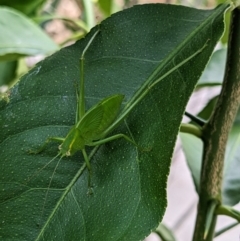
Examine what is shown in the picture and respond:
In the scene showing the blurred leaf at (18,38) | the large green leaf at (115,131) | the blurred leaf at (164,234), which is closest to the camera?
the large green leaf at (115,131)

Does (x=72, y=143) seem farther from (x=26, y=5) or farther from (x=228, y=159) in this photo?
(x=26, y=5)

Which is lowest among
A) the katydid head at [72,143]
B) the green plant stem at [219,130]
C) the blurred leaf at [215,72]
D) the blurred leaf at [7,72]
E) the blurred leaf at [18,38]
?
the green plant stem at [219,130]

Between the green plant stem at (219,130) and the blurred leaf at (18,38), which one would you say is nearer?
the green plant stem at (219,130)

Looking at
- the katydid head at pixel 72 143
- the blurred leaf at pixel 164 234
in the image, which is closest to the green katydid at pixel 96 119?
the katydid head at pixel 72 143

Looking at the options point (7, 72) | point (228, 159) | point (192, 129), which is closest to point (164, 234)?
point (228, 159)

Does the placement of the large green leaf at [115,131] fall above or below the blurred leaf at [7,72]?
below

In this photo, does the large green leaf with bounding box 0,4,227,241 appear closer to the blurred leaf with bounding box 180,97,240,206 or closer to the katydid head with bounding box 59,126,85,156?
the katydid head with bounding box 59,126,85,156

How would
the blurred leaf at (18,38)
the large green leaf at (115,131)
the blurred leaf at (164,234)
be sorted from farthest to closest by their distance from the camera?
1. the blurred leaf at (164,234)
2. the blurred leaf at (18,38)
3. the large green leaf at (115,131)

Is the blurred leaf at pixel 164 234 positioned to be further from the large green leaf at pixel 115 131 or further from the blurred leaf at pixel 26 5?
the blurred leaf at pixel 26 5
